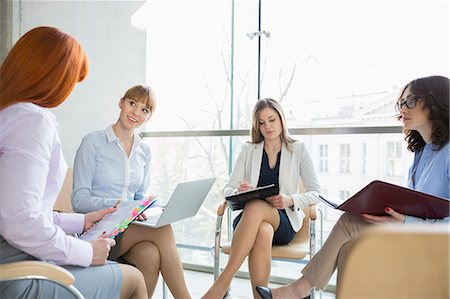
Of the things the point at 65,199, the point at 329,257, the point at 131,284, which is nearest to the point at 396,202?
the point at 329,257

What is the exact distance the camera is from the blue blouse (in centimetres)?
190

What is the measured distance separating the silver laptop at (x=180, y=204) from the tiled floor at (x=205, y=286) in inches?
32.7

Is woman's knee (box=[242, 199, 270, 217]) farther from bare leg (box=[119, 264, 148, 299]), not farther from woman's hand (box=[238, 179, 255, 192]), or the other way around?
bare leg (box=[119, 264, 148, 299])

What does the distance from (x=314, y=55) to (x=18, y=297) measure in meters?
2.54

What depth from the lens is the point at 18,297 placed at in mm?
1161

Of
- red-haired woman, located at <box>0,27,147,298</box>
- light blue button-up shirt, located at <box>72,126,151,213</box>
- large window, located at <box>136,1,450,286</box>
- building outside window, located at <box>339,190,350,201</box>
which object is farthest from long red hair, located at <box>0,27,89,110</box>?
building outside window, located at <box>339,190,350,201</box>

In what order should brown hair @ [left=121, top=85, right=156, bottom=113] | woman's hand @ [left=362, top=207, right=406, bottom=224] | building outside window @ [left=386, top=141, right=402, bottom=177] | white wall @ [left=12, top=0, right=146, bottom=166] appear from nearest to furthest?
1. woman's hand @ [left=362, top=207, right=406, bottom=224]
2. brown hair @ [left=121, top=85, right=156, bottom=113]
3. building outside window @ [left=386, top=141, right=402, bottom=177]
4. white wall @ [left=12, top=0, right=146, bottom=166]

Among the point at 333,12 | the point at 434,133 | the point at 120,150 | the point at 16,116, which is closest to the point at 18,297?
the point at 16,116

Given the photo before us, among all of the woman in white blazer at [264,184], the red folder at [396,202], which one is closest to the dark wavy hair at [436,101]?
the red folder at [396,202]

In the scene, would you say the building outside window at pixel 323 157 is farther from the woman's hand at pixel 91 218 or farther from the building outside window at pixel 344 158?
the woman's hand at pixel 91 218

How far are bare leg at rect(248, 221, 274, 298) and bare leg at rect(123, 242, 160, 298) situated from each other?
1.60 feet

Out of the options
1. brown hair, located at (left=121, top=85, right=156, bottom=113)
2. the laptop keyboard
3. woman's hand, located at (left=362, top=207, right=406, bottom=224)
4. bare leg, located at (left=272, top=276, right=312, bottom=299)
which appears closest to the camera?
woman's hand, located at (left=362, top=207, right=406, bottom=224)

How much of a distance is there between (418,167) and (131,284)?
4.53 feet

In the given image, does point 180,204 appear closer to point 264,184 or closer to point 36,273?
point 264,184
